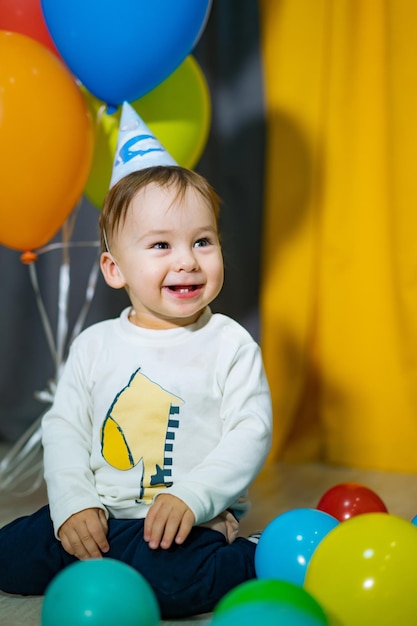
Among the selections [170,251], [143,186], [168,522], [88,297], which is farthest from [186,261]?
[88,297]

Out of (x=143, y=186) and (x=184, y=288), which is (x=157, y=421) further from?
(x=143, y=186)

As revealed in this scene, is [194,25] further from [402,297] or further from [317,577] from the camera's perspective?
[317,577]

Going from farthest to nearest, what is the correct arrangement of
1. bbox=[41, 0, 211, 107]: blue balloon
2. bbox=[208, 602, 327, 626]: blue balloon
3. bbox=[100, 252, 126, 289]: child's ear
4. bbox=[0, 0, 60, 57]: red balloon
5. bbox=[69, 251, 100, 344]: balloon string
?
bbox=[69, 251, 100, 344]: balloon string → bbox=[0, 0, 60, 57]: red balloon → bbox=[41, 0, 211, 107]: blue balloon → bbox=[100, 252, 126, 289]: child's ear → bbox=[208, 602, 327, 626]: blue balloon

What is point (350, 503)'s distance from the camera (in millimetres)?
1582

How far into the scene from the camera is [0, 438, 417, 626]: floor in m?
1.84

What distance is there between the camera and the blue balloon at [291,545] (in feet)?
4.25

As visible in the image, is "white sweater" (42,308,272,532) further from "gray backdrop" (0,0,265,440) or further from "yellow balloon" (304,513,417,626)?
"gray backdrop" (0,0,265,440)

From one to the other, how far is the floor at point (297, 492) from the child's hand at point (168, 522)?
42 centimetres

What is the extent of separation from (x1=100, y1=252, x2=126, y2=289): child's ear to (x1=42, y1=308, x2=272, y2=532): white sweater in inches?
3.1

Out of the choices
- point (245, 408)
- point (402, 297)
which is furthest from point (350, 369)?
point (245, 408)

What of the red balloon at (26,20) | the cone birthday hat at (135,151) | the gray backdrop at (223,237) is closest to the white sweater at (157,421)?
the cone birthday hat at (135,151)

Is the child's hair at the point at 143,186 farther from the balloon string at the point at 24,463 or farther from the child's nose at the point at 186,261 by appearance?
the balloon string at the point at 24,463

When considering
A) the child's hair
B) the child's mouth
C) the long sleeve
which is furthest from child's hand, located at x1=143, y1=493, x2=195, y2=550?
the child's hair

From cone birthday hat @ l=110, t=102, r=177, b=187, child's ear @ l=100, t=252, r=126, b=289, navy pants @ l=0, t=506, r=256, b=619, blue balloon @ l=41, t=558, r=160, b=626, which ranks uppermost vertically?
cone birthday hat @ l=110, t=102, r=177, b=187
